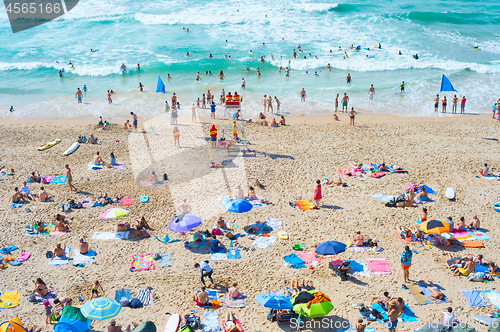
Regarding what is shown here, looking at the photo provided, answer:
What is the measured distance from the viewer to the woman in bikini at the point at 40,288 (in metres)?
10.4

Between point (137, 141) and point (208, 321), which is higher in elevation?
point (137, 141)

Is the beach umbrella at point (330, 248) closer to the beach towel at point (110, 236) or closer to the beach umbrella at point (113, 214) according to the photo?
the beach towel at point (110, 236)

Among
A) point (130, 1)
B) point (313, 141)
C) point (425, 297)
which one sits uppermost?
point (130, 1)

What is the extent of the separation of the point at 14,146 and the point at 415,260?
800 inches

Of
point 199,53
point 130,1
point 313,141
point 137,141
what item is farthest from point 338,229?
point 130,1

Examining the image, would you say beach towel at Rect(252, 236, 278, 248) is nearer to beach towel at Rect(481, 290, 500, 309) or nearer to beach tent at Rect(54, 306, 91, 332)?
beach tent at Rect(54, 306, 91, 332)

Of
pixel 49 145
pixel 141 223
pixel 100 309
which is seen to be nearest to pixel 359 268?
pixel 100 309

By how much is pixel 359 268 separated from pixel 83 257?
28.4ft

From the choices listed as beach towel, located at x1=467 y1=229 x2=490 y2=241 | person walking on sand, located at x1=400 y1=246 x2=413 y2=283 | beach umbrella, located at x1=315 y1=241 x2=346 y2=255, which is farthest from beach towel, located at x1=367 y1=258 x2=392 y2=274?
beach towel, located at x1=467 y1=229 x2=490 y2=241

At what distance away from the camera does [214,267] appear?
11688mm

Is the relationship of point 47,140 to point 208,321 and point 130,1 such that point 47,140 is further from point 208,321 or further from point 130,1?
point 130,1

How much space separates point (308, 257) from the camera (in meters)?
11.9

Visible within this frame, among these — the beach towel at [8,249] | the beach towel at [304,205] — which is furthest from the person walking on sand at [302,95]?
the beach towel at [8,249]

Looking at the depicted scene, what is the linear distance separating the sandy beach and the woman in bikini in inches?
15.9
